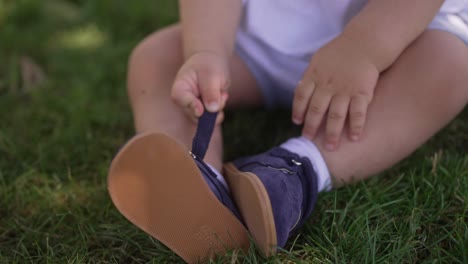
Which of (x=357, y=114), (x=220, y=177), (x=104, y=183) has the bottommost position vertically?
(x=104, y=183)

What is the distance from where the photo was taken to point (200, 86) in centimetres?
111

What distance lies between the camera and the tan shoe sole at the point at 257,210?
901 millimetres

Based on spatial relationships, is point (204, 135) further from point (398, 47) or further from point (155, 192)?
point (398, 47)

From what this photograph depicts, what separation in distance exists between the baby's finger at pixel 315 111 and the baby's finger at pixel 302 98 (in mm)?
11

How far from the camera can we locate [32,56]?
6.01ft

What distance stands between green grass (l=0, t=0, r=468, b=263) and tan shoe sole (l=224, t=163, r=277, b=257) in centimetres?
4

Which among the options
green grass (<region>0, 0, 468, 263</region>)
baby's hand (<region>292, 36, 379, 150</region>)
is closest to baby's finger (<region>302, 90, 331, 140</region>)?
baby's hand (<region>292, 36, 379, 150</region>)

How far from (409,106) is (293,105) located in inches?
8.7

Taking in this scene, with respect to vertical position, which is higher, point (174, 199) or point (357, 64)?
point (357, 64)

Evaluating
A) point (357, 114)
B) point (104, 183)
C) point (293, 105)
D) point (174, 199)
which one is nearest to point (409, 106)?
point (357, 114)

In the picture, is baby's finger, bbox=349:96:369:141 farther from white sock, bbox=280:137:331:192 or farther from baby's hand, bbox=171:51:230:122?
baby's hand, bbox=171:51:230:122

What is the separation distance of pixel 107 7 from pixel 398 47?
1.20 meters

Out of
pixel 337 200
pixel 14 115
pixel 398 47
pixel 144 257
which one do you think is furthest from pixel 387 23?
pixel 14 115

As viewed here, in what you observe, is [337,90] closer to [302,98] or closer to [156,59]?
[302,98]
